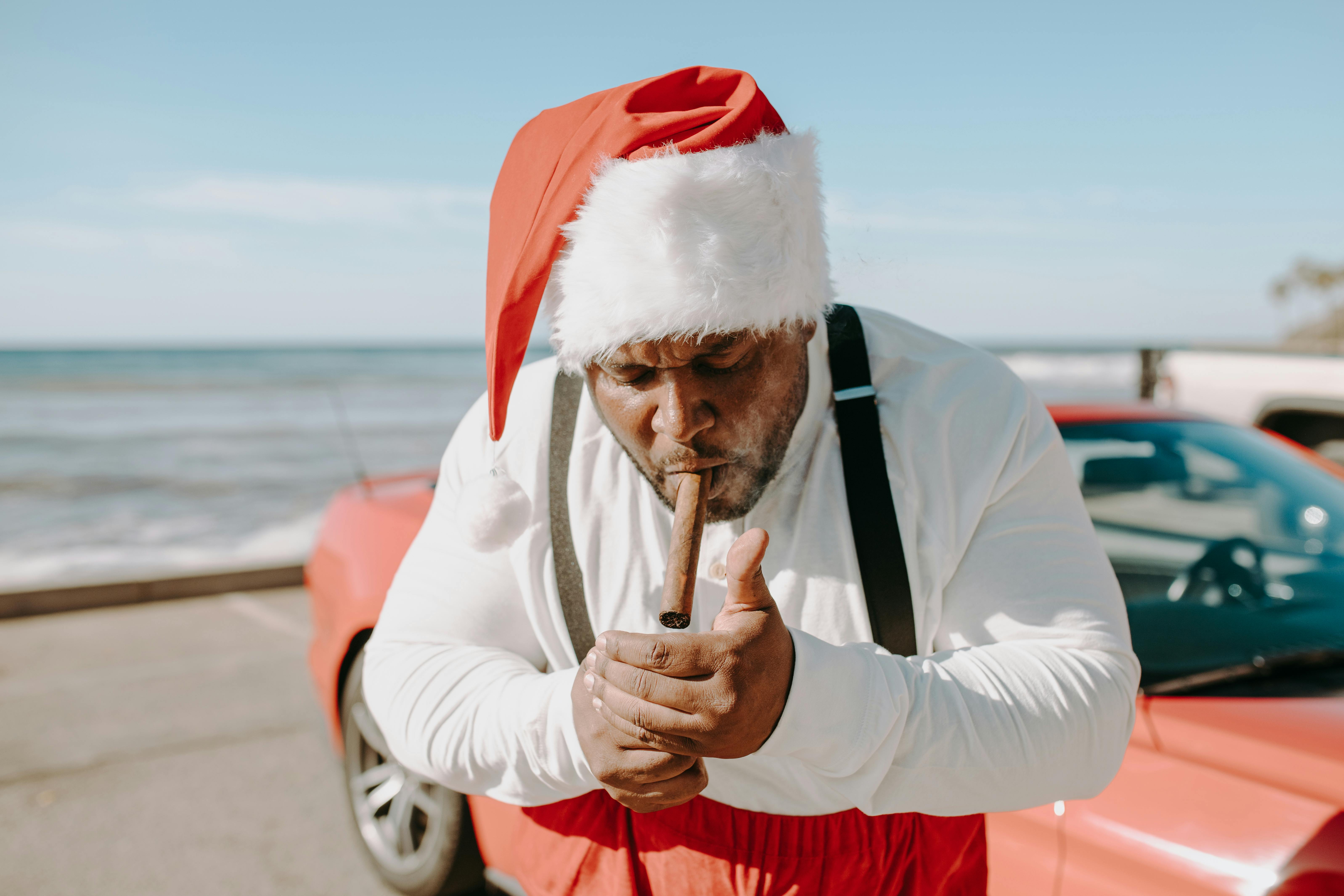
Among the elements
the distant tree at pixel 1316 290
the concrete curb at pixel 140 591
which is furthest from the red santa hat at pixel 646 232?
the distant tree at pixel 1316 290

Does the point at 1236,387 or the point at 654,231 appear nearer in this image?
the point at 654,231

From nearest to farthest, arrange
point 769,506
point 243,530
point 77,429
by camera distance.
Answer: point 769,506
point 243,530
point 77,429

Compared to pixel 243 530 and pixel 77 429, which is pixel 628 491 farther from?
pixel 77 429

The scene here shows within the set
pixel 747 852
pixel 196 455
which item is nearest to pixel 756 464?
pixel 747 852

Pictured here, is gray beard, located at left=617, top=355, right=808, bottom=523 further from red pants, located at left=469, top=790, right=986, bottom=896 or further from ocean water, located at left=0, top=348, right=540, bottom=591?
ocean water, located at left=0, top=348, right=540, bottom=591

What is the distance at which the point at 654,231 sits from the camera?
1.17 meters

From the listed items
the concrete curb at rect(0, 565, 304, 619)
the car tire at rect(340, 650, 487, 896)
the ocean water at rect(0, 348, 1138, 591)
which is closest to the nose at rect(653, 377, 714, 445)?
the ocean water at rect(0, 348, 1138, 591)

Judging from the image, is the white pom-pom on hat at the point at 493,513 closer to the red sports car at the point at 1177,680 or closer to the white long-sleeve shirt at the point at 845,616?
the white long-sleeve shirt at the point at 845,616

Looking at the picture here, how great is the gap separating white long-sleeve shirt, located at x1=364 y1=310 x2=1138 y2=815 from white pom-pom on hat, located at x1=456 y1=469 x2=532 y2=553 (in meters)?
0.03

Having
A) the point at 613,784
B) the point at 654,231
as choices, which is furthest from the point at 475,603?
the point at 654,231

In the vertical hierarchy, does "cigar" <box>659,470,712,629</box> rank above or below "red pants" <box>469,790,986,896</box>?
above

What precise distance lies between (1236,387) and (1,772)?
25.0 feet

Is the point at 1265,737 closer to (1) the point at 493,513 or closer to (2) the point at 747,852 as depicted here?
(2) the point at 747,852

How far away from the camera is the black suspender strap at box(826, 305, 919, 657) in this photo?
1.19m
